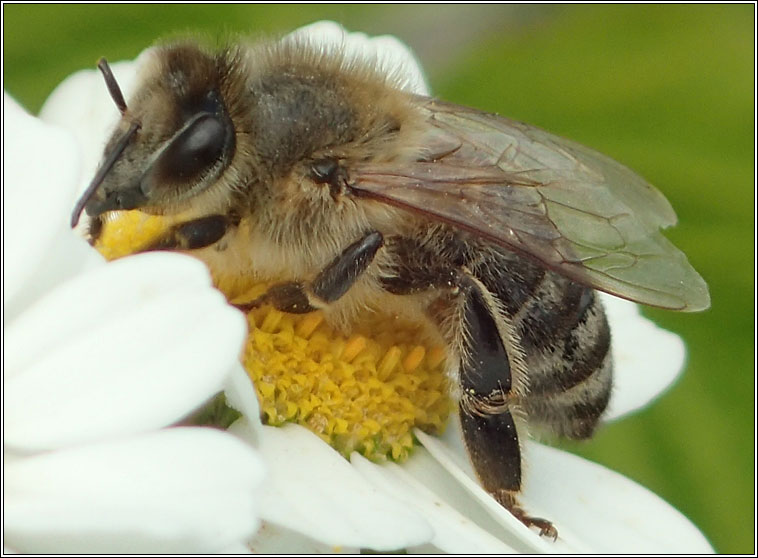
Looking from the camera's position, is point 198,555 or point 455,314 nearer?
point 198,555

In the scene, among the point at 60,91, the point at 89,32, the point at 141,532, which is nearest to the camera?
the point at 141,532

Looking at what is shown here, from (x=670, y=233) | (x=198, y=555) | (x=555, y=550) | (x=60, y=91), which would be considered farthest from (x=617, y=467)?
(x=198, y=555)

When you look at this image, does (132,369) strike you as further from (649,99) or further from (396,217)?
(649,99)

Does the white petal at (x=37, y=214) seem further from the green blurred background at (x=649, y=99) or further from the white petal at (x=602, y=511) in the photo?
the green blurred background at (x=649, y=99)

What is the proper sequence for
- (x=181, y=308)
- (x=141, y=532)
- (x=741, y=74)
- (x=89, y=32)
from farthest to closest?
(x=741, y=74), (x=89, y=32), (x=181, y=308), (x=141, y=532)

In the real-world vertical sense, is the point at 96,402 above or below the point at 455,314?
above

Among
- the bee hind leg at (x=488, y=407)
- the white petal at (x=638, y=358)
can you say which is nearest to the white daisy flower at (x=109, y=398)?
the bee hind leg at (x=488, y=407)

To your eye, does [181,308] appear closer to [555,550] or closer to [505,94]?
[555,550]
